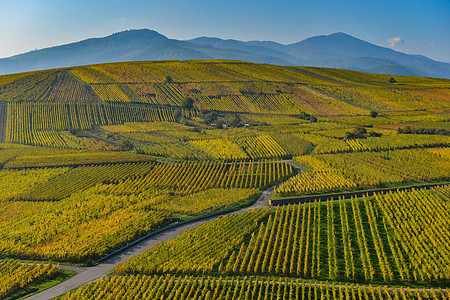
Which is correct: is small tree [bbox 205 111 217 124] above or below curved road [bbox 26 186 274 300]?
above

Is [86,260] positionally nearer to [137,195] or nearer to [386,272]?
[137,195]

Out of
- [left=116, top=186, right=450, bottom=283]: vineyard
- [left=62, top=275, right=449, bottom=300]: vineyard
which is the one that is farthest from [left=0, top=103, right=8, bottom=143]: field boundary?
[left=62, top=275, right=449, bottom=300]: vineyard

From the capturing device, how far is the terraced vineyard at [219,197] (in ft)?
140

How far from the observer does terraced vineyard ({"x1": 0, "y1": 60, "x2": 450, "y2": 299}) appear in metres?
42.8

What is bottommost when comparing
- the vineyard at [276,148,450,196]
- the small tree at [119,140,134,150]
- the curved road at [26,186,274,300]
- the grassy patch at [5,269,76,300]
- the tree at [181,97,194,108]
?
the grassy patch at [5,269,76,300]

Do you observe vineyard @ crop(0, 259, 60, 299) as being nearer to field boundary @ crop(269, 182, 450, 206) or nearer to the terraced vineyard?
the terraced vineyard

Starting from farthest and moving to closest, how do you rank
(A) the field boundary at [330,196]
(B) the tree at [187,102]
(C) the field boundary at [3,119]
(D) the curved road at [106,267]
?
1. (B) the tree at [187,102]
2. (C) the field boundary at [3,119]
3. (A) the field boundary at [330,196]
4. (D) the curved road at [106,267]

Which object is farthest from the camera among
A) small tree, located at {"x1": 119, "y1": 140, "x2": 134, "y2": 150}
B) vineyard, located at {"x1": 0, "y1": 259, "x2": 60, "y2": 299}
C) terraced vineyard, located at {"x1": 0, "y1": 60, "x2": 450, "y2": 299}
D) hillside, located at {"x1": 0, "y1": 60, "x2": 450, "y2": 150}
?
hillside, located at {"x1": 0, "y1": 60, "x2": 450, "y2": 150}

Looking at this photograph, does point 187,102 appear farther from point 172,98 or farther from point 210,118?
point 210,118

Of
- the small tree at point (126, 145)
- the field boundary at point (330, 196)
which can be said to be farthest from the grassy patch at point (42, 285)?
the small tree at point (126, 145)

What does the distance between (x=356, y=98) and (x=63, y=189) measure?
136113 millimetres

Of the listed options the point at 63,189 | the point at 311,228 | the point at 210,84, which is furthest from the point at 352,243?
the point at 210,84

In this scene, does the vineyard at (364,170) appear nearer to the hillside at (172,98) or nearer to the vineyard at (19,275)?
the vineyard at (19,275)

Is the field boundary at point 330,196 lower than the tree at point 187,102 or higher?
lower
